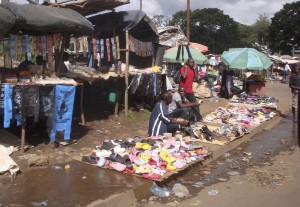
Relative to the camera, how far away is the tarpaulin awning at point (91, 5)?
8453 mm

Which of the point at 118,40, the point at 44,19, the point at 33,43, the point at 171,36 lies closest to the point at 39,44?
the point at 33,43

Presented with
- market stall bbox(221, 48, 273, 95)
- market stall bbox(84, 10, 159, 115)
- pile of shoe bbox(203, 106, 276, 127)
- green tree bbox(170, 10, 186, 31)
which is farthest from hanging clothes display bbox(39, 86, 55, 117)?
green tree bbox(170, 10, 186, 31)

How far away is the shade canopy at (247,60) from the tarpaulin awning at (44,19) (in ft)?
29.7

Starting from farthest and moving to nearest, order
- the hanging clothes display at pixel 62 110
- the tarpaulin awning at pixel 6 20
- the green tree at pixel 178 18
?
the green tree at pixel 178 18
the hanging clothes display at pixel 62 110
the tarpaulin awning at pixel 6 20

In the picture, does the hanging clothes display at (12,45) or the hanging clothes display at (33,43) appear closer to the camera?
the hanging clothes display at (12,45)

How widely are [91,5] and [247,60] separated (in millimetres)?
8401

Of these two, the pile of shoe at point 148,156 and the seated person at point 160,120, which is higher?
the seated person at point 160,120

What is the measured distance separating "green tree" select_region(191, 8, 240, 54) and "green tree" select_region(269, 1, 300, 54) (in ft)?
32.9

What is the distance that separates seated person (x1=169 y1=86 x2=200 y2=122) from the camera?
9539 mm

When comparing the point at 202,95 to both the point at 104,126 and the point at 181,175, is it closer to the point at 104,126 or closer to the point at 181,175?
the point at 104,126

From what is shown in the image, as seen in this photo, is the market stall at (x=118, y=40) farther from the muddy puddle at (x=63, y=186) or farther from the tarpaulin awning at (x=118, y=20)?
the muddy puddle at (x=63, y=186)

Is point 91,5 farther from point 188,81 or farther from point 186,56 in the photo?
point 186,56

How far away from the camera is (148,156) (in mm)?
6523

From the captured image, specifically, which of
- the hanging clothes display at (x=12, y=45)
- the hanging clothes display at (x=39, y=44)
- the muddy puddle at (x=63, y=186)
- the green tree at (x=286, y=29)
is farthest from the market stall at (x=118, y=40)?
the green tree at (x=286, y=29)
